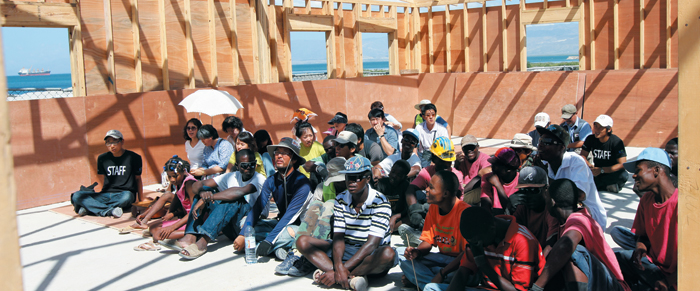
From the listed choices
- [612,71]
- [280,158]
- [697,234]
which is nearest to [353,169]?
[280,158]

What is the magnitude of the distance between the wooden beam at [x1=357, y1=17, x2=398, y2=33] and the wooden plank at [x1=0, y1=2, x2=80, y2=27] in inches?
305

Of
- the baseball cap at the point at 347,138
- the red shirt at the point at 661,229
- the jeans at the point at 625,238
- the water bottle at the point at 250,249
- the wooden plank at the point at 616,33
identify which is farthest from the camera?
the wooden plank at the point at 616,33

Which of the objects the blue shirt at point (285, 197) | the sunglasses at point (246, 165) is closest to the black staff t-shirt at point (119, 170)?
the sunglasses at point (246, 165)

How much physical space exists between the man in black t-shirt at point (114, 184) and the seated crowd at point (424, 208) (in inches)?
0.8

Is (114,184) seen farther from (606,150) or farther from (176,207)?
(606,150)

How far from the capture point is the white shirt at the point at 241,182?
6.42 meters

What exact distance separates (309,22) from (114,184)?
24.3 feet

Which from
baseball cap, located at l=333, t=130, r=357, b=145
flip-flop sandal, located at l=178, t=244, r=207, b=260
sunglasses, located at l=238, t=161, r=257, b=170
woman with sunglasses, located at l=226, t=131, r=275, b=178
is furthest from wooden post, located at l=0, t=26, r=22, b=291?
woman with sunglasses, located at l=226, t=131, r=275, b=178

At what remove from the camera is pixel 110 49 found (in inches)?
416

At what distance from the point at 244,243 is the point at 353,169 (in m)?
1.90

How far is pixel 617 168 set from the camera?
8.35 meters

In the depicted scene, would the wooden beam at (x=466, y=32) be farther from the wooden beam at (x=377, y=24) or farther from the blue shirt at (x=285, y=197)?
→ the blue shirt at (x=285, y=197)

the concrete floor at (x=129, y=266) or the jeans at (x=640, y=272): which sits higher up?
the jeans at (x=640, y=272)

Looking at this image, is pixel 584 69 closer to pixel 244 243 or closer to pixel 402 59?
pixel 402 59
